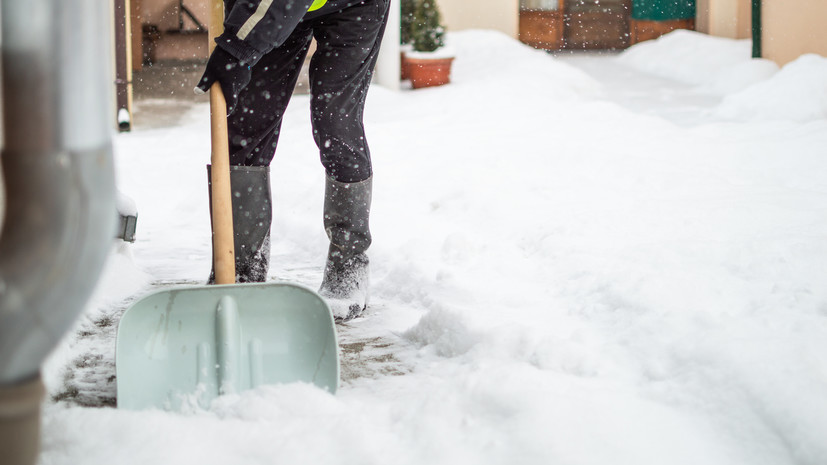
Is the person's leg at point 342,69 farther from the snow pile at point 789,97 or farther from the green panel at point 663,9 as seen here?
the green panel at point 663,9

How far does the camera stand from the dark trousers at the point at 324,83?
6.09 feet

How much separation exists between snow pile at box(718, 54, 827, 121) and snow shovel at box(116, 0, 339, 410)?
13.7 feet

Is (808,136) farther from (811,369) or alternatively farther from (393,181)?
(811,369)

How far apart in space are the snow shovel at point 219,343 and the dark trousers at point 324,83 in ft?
1.78

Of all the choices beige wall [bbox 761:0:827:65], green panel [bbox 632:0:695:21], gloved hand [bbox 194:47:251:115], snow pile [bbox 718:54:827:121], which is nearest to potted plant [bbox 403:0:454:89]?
snow pile [bbox 718:54:827:121]

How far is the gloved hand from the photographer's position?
158 cm

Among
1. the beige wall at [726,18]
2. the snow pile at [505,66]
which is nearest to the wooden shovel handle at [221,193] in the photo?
the snow pile at [505,66]

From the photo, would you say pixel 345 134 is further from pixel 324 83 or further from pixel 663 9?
pixel 663 9

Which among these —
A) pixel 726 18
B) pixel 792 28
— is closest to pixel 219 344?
pixel 792 28

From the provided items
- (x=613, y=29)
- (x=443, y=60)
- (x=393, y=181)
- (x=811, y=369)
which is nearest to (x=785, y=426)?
(x=811, y=369)

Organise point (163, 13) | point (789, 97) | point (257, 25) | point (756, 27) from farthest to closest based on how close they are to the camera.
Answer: point (163, 13) < point (756, 27) < point (789, 97) < point (257, 25)

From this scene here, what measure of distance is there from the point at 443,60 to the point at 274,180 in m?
3.89

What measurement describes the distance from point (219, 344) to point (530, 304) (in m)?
0.81

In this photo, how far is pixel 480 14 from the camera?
32.6 feet
